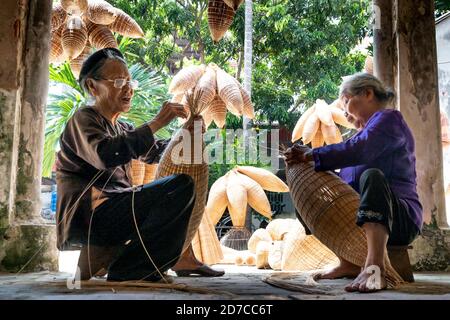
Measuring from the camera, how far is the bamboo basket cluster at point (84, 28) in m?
3.79

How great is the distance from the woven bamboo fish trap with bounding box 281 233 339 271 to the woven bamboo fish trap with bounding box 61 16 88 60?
2.09 meters

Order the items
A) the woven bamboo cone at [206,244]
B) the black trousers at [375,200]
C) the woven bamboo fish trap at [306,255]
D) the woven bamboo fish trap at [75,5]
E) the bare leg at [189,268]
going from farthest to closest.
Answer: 1. the woven bamboo cone at [206,244]
2. the woven bamboo fish trap at [75,5]
3. the woven bamboo fish trap at [306,255]
4. the bare leg at [189,268]
5. the black trousers at [375,200]

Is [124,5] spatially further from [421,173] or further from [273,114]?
[421,173]

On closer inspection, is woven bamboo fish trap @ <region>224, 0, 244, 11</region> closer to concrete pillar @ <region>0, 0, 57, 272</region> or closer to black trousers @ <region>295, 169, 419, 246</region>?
concrete pillar @ <region>0, 0, 57, 272</region>

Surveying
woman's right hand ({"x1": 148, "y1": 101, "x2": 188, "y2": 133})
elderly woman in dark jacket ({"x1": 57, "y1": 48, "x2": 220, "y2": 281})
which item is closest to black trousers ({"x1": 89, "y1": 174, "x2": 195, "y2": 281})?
elderly woman in dark jacket ({"x1": 57, "y1": 48, "x2": 220, "y2": 281})

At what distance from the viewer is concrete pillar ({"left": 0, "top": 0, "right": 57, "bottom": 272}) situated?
121 inches

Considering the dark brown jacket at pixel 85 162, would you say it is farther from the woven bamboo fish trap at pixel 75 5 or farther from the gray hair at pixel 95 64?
the woven bamboo fish trap at pixel 75 5

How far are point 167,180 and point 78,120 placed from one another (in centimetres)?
47

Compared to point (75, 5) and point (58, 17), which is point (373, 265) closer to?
point (75, 5)

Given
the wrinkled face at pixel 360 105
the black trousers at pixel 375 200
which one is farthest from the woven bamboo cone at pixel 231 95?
the black trousers at pixel 375 200

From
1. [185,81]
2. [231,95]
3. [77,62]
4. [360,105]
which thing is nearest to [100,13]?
[77,62]

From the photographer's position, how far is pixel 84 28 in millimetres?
3848

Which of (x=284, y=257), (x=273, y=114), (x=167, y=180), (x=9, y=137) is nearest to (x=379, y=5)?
(x=284, y=257)

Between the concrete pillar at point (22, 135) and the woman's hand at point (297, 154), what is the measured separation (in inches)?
62.9
